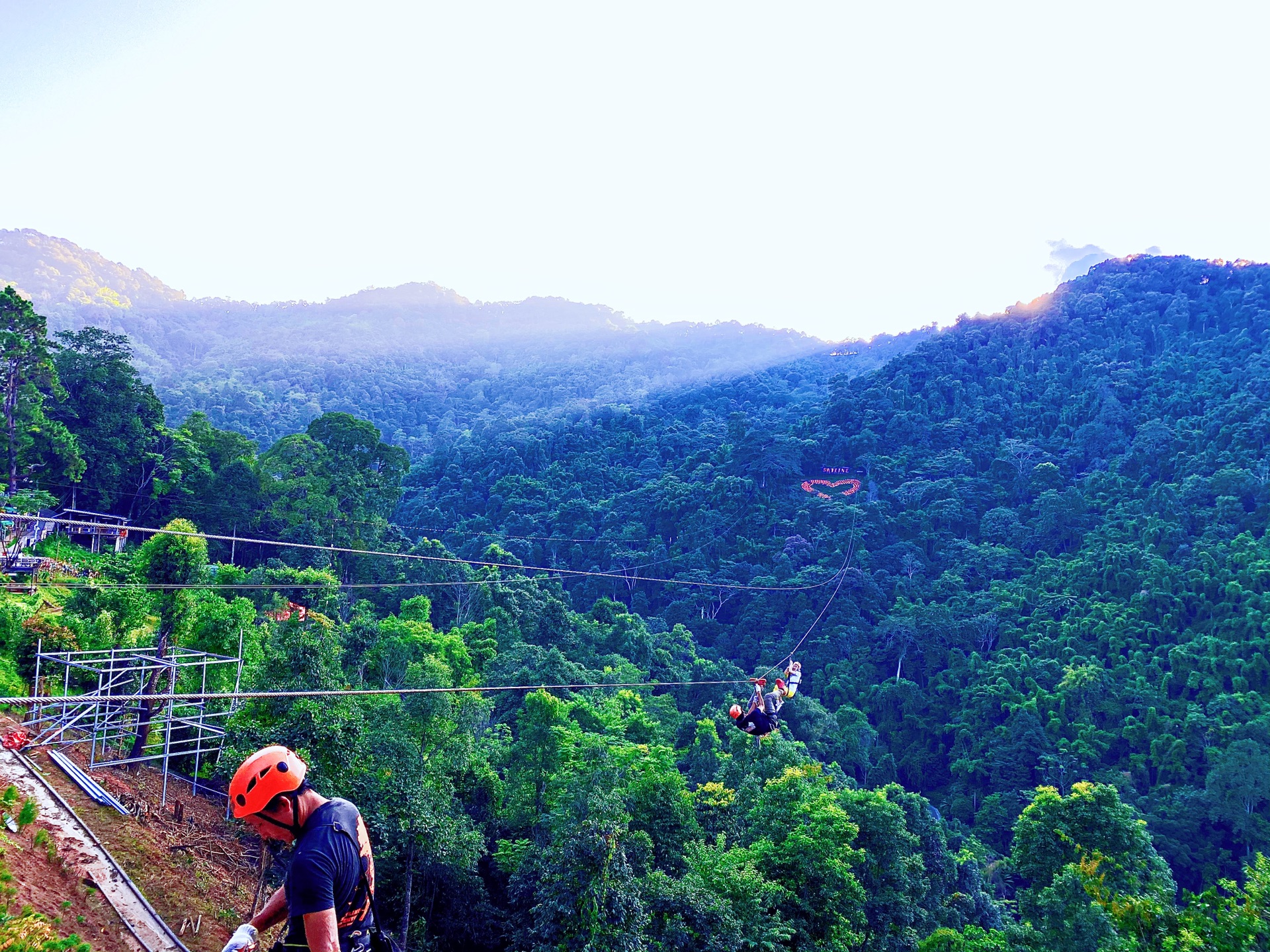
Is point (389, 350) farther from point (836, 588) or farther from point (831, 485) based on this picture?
point (836, 588)

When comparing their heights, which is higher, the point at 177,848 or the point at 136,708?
the point at 136,708

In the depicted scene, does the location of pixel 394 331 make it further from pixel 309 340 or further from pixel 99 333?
pixel 99 333

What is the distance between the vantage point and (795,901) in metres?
16.1

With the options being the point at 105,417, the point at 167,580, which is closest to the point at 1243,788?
the point at 167,580

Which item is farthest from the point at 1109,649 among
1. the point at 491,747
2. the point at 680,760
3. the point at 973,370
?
the point at 973,370

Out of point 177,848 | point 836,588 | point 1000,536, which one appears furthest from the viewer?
point 1000,536

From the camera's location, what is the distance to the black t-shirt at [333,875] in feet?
8.30

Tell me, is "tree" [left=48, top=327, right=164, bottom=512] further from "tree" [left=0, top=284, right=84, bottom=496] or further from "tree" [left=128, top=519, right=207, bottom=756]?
"tree" [left=128, top=519, right=207, bottom=756]

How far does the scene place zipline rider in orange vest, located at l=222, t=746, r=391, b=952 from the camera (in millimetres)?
2523

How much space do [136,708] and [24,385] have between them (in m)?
17.5

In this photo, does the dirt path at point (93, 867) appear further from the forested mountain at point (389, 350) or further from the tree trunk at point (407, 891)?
the forested mountain at point (389, 350)

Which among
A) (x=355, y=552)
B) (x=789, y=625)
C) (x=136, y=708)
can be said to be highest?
(x=355, y=552)

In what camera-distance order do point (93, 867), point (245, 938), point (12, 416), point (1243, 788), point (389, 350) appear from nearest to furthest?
1. point (245, 938)
2. point (93, 867)
3. point (12, 416)
4. point (1243, 788)
5. point (389, 350)

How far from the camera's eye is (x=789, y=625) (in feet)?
144
